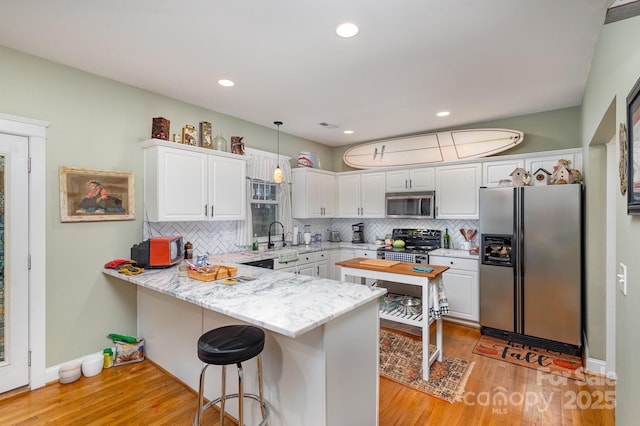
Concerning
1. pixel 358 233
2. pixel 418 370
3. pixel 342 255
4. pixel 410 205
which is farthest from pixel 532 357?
pixel 358 233

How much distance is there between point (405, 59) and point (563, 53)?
124 centimetres

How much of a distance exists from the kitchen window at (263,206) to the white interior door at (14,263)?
7.86 feet

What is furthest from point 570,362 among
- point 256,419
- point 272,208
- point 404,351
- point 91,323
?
point 91,323

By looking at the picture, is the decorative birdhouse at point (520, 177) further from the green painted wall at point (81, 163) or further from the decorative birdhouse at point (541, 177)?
the green painted wall at point (81, 163)

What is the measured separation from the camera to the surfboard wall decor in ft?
13.1

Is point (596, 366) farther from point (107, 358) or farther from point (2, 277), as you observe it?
point (2, 277)

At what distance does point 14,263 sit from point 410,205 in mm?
4456

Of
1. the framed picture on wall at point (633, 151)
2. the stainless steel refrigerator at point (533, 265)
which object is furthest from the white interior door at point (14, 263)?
the stainless steel refrigerator at point (533, 265)

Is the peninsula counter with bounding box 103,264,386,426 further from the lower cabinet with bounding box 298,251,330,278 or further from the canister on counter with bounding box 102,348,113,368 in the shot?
the lower cabinet with bounding box 298,251,330,278

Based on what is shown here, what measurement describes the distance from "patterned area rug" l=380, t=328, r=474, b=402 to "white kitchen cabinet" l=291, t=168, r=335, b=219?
2319mm

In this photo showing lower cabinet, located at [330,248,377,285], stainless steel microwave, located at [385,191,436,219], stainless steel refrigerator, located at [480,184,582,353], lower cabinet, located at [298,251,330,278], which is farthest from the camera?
lower cabinet, located at [330,248,377,285]

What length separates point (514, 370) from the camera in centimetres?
281

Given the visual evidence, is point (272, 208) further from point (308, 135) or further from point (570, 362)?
point (570, 362)

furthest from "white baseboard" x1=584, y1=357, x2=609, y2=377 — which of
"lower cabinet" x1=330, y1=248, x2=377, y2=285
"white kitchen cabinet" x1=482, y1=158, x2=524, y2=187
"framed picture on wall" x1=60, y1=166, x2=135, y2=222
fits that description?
"framed picture on wall" x1=60, y1=166, x2=135, y2=222
